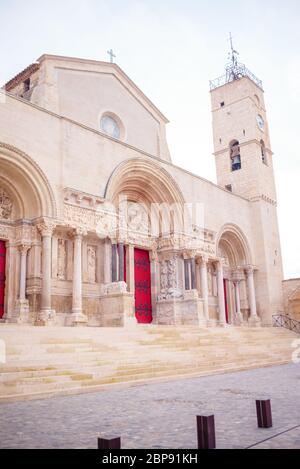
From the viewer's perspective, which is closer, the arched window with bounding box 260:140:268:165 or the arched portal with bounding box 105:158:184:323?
the arched portal with bounding box 105:158:184:323

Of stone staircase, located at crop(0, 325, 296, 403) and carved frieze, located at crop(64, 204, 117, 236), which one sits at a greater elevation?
carved frieze, located at crop(64, 204, 117, 236)

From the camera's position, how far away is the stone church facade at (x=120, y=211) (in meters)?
13.2

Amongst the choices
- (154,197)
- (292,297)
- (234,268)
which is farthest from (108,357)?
(292,297)

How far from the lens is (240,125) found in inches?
972

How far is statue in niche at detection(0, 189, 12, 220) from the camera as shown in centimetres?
1337

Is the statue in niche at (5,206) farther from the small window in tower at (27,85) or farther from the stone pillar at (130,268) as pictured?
the small window in tower at (27,85)

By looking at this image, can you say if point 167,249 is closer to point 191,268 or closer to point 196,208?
point 191,268

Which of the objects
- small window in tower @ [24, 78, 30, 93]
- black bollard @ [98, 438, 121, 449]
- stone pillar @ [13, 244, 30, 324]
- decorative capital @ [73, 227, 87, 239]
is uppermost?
small window in tower @ [24, 78, 30, 93]

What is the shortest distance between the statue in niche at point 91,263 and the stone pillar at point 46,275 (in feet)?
7.01

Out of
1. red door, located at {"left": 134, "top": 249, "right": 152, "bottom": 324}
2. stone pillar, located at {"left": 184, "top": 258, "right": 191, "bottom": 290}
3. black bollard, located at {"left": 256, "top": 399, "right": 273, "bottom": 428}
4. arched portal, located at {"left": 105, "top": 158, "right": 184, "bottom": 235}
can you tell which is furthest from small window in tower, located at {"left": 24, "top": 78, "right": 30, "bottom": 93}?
black bollard, located at {"left": 256, "top": 399, "right": 273, "bottom": 428}

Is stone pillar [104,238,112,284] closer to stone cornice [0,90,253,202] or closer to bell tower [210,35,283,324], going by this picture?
stone cornice [0,90,253,202]

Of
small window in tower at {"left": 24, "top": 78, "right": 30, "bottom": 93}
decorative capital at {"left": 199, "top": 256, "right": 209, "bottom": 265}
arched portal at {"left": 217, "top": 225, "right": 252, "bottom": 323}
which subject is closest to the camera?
small window in tower at {"left": 24, "top": 78, "right": 30, "bottom": 93}

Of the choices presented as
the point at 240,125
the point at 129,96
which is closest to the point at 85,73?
the point at 129,96

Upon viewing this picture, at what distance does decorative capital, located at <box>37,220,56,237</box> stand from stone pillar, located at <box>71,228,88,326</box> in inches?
36.9
